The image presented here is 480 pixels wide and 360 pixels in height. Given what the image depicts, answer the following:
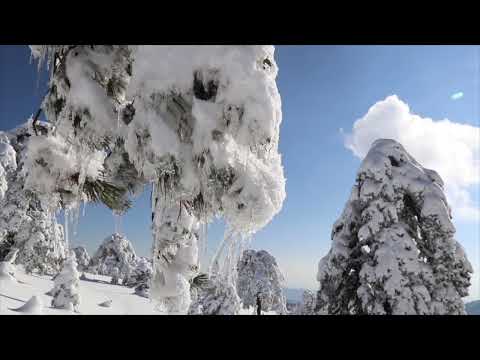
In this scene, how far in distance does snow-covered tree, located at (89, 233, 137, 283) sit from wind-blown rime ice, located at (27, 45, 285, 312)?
51.6 m

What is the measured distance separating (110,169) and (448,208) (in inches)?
485

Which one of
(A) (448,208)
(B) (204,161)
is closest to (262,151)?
(B) (204,161)

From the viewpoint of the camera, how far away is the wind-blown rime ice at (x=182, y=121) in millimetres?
2197

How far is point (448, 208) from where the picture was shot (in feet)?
37.4

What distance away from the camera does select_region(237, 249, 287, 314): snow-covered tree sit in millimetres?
35312

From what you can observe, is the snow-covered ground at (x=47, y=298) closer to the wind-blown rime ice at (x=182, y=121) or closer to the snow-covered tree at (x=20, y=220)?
the snow-covered tree at (x=20, y=220)

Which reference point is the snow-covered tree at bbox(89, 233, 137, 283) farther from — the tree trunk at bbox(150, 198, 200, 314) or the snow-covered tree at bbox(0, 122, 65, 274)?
the tree trunk at bbox(150, 198, 200, 314)

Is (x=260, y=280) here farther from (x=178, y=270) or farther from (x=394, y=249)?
(x=178, y=270)

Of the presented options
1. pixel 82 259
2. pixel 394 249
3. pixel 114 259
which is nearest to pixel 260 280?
pixel 394 249

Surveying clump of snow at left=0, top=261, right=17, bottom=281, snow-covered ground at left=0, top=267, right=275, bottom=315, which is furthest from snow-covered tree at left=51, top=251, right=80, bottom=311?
clump of snow at left=0, top=261, right=17, bottom=281

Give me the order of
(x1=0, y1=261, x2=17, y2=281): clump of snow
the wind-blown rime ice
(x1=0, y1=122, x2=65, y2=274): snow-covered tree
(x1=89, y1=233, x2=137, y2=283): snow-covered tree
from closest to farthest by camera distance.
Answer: the wind-blown rime ice < (x1=0, y1=261, x2=17, y2=281): clump of snow < (x1=0, y1=122, x2=65, y2=274): snow-covered tree < (x1=89, y1=233, x2=137, y2=283): snow-covered tree

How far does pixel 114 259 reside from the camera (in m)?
52.0

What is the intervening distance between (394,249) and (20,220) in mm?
27927
